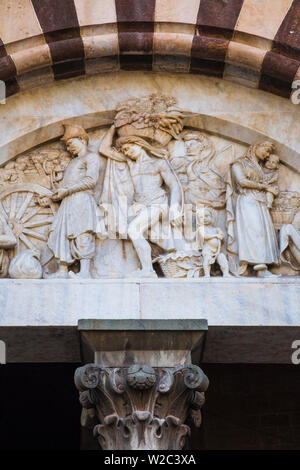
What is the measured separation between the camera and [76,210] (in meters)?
6.42

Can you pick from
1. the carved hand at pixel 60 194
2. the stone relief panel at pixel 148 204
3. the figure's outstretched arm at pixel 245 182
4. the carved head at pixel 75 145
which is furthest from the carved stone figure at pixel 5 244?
the figure's outstretched arm at pixel 245 182

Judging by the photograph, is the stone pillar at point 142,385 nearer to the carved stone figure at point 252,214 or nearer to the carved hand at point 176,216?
the carved stone figure at point 252,214

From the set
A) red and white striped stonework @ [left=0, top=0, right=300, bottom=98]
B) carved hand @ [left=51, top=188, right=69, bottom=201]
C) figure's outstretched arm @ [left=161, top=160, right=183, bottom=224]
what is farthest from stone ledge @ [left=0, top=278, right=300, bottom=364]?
red and white striped stonework @ [left=0, top=0, right=300, bottom=98]

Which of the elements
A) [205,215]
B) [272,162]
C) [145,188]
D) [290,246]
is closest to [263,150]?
[272,162]

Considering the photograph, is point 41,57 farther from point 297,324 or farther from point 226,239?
point 297,324

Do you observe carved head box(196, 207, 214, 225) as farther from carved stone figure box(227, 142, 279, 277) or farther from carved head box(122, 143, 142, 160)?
carved head box(122, 143, 142, 160)

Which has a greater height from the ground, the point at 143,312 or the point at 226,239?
the point at 226,239

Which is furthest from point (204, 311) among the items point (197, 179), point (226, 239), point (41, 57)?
point (41, 57)

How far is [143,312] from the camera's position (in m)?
5.88

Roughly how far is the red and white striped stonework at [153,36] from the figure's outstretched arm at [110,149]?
0.55m

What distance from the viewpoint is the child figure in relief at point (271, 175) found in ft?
21.5

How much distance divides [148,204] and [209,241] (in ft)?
1.75

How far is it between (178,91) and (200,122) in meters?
0.31
